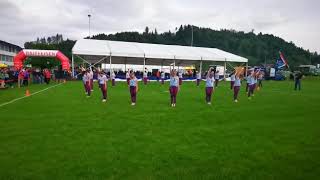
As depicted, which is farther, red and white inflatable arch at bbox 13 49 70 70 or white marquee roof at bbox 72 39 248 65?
white marquee roof at bbox 72 39 248 65

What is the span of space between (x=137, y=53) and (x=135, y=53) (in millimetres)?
269

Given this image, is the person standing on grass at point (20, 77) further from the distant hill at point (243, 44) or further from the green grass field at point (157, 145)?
the distant hill at point (243, 44)

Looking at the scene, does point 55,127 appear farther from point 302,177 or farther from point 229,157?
point 302,177

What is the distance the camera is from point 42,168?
6.25m

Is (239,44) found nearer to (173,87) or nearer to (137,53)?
(137,53)

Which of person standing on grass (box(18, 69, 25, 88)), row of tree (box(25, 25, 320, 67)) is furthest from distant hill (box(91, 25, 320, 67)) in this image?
person standing on grass (box(18, 69, 25, 88))

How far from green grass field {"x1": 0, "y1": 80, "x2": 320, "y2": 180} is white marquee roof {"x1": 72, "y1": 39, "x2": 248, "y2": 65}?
2446cm

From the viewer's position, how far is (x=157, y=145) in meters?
8.03

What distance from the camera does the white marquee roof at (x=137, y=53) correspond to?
122 feet

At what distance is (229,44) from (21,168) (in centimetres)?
11653

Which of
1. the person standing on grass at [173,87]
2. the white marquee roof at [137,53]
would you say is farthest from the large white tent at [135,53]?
the person standing on grass at [173,87]

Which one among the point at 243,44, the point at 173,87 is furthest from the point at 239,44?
the point at 173,87

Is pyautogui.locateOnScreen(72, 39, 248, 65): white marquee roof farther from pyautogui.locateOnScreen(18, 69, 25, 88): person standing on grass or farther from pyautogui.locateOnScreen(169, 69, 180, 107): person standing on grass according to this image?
pyautogui.locateOnScreen(169, 69, 180, 107): person standing on grass

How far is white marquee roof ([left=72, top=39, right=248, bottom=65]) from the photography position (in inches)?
1459
